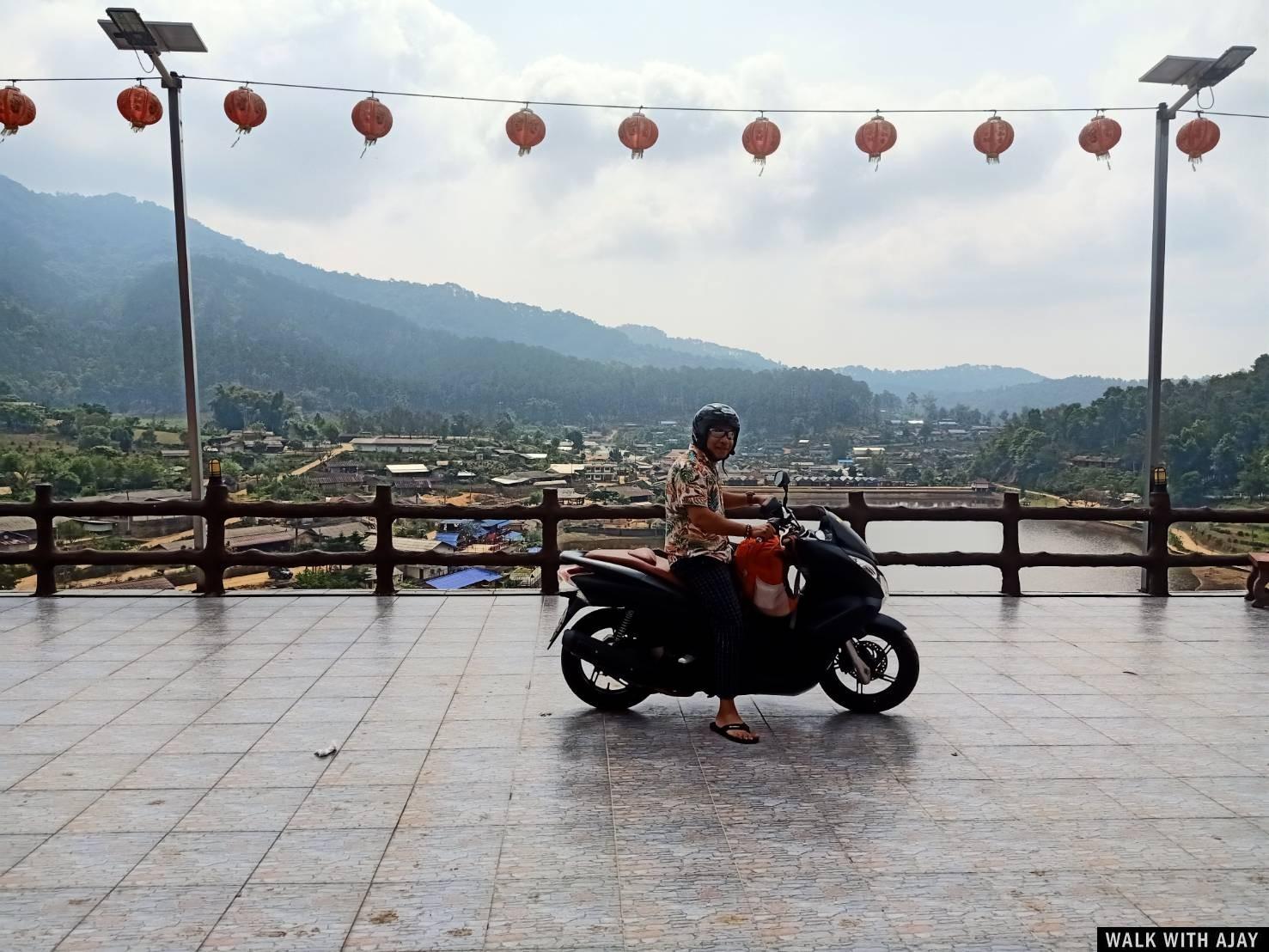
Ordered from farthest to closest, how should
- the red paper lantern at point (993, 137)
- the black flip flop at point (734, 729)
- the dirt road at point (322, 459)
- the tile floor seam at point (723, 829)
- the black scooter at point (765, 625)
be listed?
the dirt road at point (322, 459) → the red paper lantern at point (993, 137) → the black scooter at point (765, 625) → the black flip flop at point (734, 729) → the tile floor seam at point (723, 829)

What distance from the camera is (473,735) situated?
411cm

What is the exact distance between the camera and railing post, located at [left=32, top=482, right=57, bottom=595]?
7.16m

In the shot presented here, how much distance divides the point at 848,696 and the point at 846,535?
2.70ft

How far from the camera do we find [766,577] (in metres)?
4.20

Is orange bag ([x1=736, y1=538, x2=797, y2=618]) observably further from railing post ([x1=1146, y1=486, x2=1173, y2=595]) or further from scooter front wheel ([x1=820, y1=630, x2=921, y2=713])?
railing post ([x1=1146, y1=486, x2=1173, y2=595])

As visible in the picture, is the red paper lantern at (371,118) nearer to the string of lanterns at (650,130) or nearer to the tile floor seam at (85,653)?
the string of lanterns at (650,130)

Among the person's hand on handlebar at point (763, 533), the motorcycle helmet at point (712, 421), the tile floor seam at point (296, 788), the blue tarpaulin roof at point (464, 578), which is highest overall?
the motorcycle helmet at point (712, 421)

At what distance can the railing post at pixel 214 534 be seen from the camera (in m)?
7.26

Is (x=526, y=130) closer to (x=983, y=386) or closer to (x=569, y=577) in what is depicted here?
(x=569, y=577)

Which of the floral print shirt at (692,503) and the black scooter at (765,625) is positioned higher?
the floral print shirt at (692,503)

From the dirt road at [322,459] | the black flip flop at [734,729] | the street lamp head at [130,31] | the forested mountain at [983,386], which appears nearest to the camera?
the black flip flop at [734,729]

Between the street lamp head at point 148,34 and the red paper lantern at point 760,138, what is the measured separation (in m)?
4.55

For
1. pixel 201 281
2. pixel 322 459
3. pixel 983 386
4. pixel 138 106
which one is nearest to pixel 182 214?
pixel 138 106

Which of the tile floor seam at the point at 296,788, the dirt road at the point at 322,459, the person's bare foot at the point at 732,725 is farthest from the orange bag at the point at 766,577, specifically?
the dirt road at the point at 322,459
